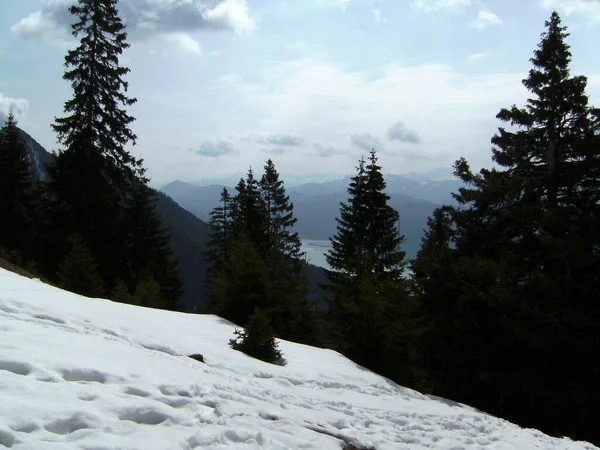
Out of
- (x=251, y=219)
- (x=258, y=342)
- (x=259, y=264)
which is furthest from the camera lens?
(x=251, y=219)

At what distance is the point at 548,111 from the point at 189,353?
1804cm

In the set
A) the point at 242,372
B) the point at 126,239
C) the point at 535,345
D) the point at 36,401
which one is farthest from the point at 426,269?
the point at 126,239

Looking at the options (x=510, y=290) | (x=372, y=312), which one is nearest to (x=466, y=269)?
(x=510, y=290)

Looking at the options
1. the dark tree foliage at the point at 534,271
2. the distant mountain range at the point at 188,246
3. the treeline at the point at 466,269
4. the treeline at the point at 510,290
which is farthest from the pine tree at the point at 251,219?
the distant mountain range at the point at 188,246

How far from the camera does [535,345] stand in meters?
15.1

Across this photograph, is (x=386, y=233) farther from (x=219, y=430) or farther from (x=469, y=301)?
(x=219, y=430)

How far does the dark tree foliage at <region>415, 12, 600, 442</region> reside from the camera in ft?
49.5

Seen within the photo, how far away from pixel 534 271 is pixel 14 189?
1414 inches

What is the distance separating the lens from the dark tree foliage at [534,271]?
15.1m

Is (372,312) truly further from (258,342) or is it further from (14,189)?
(14,189)

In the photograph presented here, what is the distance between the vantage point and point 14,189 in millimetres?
34594

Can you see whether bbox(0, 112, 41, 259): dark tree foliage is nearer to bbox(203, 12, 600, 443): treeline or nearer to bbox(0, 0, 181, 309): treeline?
bbox(0, 0, 181, 309): treeline

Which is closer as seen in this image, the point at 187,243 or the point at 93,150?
the point at 93,150

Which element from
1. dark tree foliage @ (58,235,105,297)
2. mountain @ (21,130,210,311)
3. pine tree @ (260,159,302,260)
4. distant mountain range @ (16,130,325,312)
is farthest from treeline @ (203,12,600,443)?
mountain @ (21,130,210,311)
